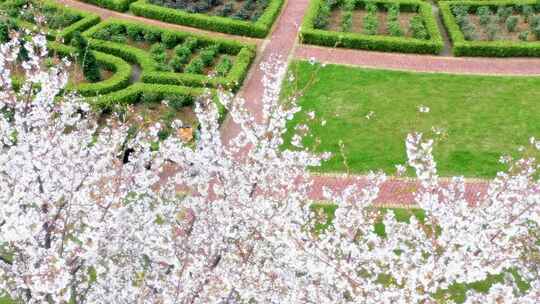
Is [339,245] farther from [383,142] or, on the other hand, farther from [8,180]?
[383,142]

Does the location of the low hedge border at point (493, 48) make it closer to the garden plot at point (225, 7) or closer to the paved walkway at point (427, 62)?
the paved walkway at point (427, 62)

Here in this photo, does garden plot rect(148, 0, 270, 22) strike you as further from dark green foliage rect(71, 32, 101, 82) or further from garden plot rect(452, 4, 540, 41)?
garden plot rect(452, 4, 540, 41)

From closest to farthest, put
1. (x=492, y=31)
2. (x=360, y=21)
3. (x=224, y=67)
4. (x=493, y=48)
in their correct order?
(x=224, y=67), (x=493, y=48), (x=492, y=31), (x=360, y=21)

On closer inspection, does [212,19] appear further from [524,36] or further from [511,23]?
[524,36]

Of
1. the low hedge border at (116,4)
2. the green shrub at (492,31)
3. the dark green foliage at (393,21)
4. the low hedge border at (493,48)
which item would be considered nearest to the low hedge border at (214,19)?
the low hedge border at (116,4)

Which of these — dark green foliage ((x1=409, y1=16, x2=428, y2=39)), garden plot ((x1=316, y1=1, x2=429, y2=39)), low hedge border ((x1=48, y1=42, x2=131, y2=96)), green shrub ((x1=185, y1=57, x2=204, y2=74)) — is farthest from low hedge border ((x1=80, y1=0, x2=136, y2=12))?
dark green foliage ((x1=409, y1=16, x2=428, y2=39))

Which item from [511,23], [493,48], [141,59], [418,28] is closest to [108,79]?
[141,59]
